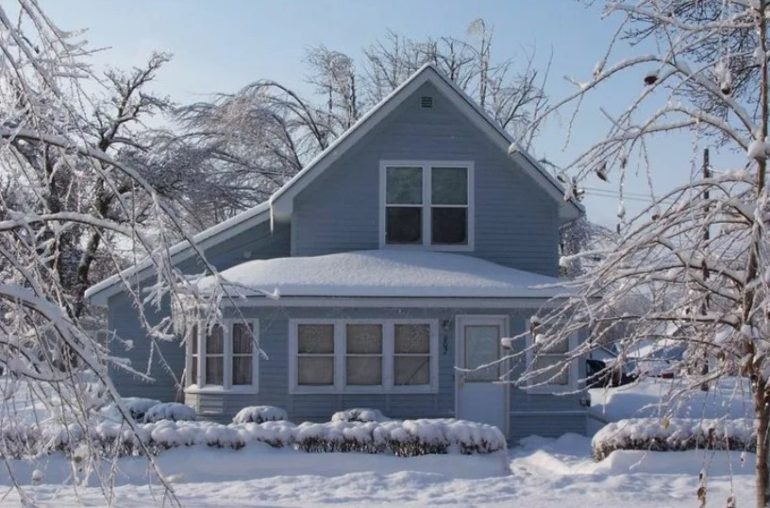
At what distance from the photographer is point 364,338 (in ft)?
58.9

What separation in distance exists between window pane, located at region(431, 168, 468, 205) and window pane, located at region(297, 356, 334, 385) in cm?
405

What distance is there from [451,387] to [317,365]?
2.50 meters

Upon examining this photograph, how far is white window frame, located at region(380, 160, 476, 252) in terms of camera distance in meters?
19.3

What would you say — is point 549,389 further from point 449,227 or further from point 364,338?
point 449,227

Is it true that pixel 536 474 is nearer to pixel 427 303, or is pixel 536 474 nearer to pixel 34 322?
pixel 427 303

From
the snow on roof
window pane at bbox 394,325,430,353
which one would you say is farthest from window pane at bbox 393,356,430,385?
the snow on roof

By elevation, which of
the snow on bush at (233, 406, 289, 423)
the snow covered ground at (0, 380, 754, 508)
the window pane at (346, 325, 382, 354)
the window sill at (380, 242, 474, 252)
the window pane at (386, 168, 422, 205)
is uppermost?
the window pane at (386, 168, 422, 205)

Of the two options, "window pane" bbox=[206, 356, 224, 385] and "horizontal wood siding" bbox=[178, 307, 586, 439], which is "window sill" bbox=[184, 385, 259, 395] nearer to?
"horizontal wood siding" bbox=[178, 307, 586, 439]

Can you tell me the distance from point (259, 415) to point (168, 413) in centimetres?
162

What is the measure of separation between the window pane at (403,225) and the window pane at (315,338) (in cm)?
259

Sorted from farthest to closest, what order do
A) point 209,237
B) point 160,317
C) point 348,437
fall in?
1. point 209,237
2. point 160,317
3. point 348,437

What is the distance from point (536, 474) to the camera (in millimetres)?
14273

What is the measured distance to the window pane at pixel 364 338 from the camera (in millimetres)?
17922

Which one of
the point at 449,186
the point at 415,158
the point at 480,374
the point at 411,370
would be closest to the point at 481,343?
the point at 480,374
